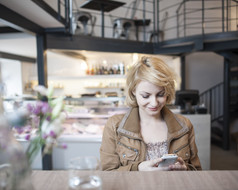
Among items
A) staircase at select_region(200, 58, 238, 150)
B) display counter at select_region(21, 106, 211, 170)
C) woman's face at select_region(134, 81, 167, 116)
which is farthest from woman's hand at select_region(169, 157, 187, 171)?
staircase at select_region(200, 58, 238, 150)

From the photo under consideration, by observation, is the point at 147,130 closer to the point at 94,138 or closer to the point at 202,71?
the point at 94,138

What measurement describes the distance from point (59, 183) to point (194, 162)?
0.98 m

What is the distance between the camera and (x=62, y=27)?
351 centimetres

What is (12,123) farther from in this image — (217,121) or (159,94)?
(217,121)

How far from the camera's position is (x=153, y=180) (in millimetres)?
1033

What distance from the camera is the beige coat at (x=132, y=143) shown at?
1402mm

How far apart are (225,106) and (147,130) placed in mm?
4611

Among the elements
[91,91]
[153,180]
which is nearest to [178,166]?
[153,180]

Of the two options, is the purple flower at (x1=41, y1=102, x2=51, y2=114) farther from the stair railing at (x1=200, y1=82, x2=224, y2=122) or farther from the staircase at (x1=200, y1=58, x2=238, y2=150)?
the stair railing at (x1=200, y1=82, x2=224, y2=122)

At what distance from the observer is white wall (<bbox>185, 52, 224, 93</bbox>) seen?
721cm

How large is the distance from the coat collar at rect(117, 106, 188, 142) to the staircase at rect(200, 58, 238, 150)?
4384 mm

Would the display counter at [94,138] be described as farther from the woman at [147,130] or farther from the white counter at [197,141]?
the woman at [147,130]

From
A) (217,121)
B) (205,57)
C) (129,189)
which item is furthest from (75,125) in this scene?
(205,57)

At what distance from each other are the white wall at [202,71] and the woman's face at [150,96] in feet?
20.6
